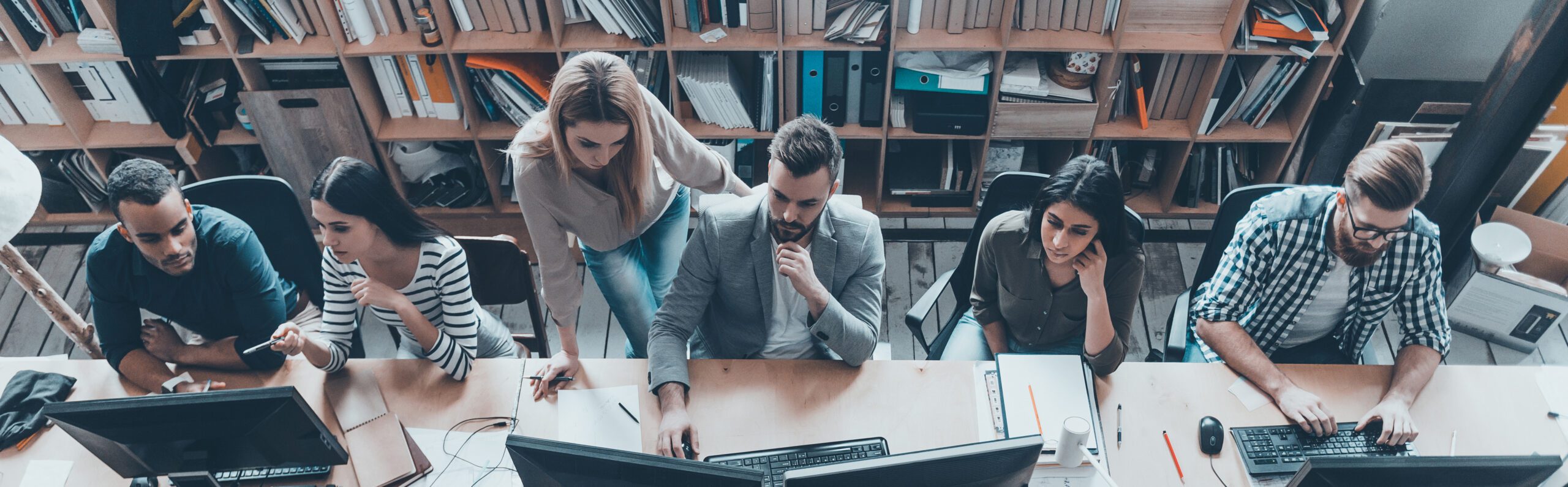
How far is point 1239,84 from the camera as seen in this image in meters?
3.01

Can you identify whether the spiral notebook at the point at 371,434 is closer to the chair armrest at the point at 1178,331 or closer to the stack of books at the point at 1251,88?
the chair armrest at the point at 1178,331

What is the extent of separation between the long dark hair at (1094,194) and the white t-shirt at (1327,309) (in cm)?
52

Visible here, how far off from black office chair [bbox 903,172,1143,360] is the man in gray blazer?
0.26 metres

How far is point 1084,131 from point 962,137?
1.32 feet

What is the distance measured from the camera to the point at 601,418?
193 centimetres

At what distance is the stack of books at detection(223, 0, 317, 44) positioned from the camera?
2.83 m

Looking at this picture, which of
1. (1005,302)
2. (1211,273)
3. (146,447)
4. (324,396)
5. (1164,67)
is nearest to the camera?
(146,447)

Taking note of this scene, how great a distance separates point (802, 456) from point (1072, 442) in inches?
20.7

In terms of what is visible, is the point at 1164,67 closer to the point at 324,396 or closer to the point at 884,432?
the point at 884,432

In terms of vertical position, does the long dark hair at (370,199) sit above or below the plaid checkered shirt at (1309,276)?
above

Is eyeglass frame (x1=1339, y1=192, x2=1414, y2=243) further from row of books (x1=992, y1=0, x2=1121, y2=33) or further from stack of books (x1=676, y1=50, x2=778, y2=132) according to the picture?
stack of books (x1=676, y1=50, x2=778, y2=132)

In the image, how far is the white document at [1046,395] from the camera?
6.18 ft

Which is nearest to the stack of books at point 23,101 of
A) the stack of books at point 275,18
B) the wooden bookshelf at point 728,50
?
the wooden bookshelf at point 728,50

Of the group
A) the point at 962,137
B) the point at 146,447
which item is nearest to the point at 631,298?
the point at 146,447
